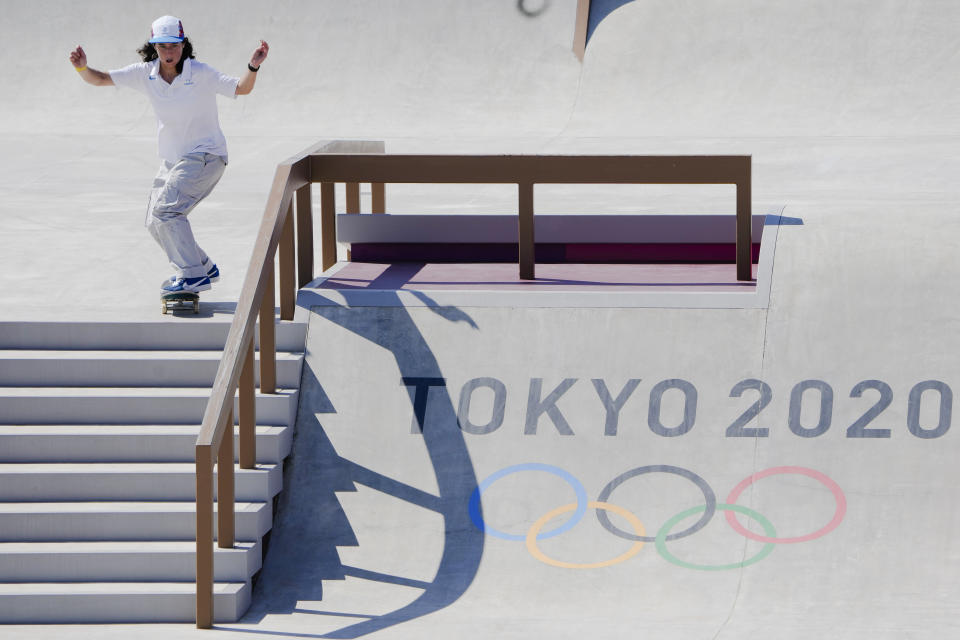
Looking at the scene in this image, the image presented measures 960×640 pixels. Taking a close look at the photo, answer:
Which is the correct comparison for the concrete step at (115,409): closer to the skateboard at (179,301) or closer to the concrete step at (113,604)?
the skateboard at (179,301)

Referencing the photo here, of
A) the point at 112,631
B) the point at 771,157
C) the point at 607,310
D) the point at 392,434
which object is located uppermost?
the point at 771,157

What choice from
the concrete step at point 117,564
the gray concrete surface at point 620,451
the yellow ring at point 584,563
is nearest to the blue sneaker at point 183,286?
the gray concrete surface at point 620,451

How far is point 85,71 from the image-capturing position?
26.4ft

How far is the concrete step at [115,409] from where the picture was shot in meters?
7.42

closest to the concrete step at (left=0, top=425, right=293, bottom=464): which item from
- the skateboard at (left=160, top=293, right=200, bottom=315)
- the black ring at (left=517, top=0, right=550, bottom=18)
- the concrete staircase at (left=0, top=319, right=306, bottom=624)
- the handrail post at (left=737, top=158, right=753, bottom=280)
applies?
the concrete staircase at (left=0, top=319, right=306, bottom=624)

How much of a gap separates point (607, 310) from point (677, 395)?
638mm

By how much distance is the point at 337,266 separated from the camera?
911 centimetres

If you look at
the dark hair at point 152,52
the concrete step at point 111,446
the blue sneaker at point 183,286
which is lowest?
the concrete step at point 111,446

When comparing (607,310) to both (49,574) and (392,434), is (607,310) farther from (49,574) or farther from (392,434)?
(49,574)

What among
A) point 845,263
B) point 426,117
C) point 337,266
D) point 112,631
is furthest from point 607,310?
point 426,117

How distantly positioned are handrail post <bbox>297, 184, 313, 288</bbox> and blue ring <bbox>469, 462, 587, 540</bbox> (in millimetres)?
1894

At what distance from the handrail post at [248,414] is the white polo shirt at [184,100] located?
5.92 ft

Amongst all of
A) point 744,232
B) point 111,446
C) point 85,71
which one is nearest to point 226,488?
point 111,446

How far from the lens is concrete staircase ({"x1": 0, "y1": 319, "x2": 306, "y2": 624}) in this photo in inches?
258
